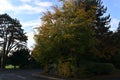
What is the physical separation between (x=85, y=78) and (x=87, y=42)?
3548 millimetres

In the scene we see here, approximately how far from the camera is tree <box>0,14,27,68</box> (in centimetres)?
7438

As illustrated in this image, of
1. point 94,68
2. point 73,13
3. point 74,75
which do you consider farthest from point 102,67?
point 73,13

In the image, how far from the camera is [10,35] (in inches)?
2958

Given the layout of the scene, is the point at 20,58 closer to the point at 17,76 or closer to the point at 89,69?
the point at 17,76

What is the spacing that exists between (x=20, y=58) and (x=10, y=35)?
808 cm

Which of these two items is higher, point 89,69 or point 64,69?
point 64,69

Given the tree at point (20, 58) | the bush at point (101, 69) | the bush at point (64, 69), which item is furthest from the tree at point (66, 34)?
the tree at point (20, 58)

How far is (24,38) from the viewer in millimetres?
76562

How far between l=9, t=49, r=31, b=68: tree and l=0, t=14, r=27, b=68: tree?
4.17m

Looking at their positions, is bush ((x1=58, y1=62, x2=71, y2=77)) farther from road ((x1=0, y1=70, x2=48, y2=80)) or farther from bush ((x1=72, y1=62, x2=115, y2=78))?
road ((x1=0, y1=70, x2=48, y2=80))

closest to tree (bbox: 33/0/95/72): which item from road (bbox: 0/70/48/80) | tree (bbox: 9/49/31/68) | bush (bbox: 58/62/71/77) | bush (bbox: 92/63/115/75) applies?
bush (bbox: 58/62/71/77)

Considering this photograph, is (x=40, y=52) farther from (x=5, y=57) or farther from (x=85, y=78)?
(x=5, y=57)

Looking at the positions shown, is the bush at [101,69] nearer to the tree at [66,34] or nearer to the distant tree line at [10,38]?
the tree at [66,34]

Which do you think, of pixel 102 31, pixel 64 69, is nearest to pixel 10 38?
pixel 102 31
